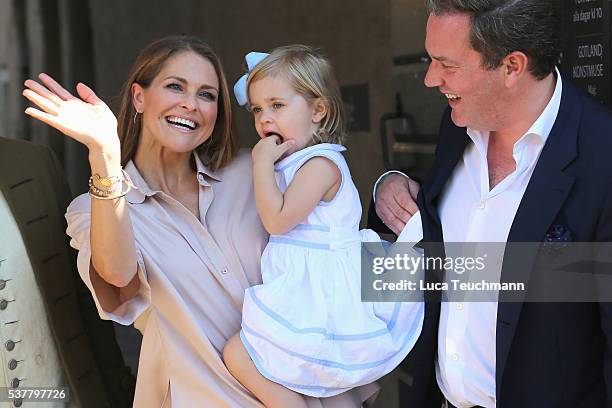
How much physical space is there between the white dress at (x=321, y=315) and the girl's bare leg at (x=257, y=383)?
0.08 ft

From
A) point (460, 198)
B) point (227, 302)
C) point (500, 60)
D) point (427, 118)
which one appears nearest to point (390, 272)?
point (460, 198)

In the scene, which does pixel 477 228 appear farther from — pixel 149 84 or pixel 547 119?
pixel 149 84

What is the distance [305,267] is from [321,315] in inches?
5.9

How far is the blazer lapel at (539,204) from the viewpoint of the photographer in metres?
2.32

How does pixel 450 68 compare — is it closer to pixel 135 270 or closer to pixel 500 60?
pixel 500 60

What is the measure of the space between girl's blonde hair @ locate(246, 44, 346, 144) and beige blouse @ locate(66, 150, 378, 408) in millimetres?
366

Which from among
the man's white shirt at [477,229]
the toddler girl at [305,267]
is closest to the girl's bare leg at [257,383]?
the toddler girl at [305,267]

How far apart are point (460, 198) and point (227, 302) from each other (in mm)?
744

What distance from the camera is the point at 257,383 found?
8.40ft

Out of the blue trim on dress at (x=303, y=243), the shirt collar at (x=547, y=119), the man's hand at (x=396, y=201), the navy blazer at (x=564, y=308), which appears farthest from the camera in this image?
the man's hand at (x=396, y=201)

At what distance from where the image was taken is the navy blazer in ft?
7.47

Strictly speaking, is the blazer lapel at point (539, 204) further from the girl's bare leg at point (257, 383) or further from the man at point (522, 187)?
the girl's bare leg at point (257, 383)

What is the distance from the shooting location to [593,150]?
7.57 ft

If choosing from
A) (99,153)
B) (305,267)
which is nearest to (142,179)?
(99,153)
